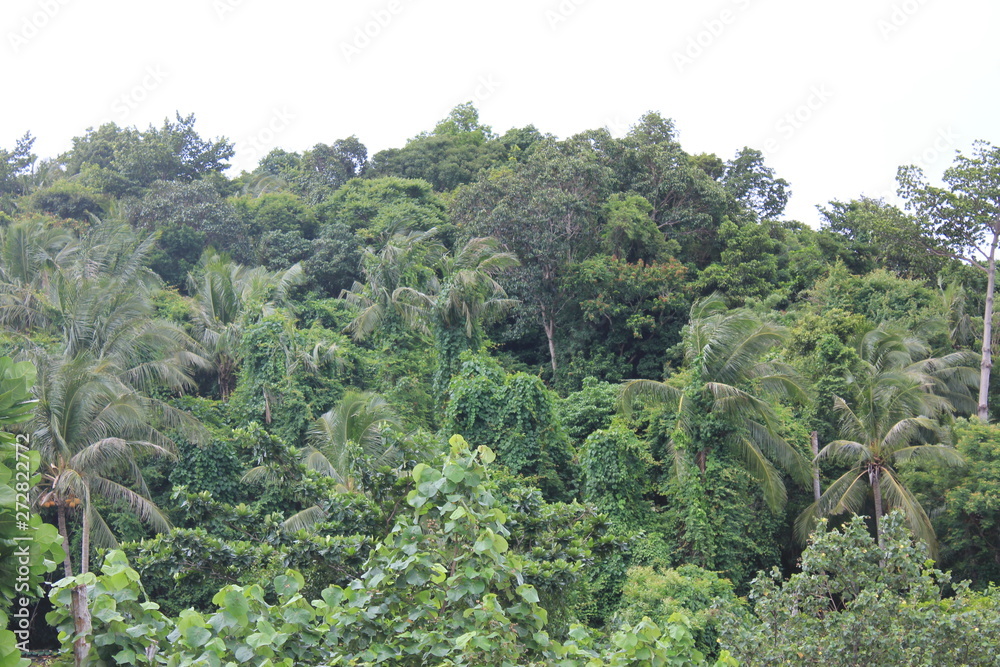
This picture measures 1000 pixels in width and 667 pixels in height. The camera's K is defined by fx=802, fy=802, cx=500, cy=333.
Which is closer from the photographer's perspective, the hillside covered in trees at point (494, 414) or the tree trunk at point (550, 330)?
the hillside covered in trees at point (494, 414)

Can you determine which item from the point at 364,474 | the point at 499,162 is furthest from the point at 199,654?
the point at 499,162

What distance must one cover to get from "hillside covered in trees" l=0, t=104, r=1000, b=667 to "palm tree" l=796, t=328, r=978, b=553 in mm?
83

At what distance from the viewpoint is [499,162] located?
104ft

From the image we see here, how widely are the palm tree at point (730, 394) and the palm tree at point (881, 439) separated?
5.51 ft

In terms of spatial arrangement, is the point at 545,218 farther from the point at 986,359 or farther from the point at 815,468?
the point at 986,359

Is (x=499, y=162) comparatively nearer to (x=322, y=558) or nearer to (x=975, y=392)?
(x=975, y=392)

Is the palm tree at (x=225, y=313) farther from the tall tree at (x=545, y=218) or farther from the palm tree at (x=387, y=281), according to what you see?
the tall tree at (x=545, y=218)

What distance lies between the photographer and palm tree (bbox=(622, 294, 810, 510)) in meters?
14.5

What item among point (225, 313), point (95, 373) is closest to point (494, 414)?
point (95, 373)

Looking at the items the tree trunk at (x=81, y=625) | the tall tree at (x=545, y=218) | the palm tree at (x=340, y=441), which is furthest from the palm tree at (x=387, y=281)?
the tree trunk at (x=81, y=625)

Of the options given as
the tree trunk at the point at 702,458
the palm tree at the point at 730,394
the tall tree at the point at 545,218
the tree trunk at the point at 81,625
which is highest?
the tall tree at the point at 545,218

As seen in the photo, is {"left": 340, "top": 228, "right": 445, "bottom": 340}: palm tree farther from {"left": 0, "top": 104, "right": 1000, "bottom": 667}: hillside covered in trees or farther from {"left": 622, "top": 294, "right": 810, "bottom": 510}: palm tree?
{"left": 622, "top": 294, "right": 810, "bottom": 510}: palm tree

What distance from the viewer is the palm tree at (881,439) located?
51.3ft

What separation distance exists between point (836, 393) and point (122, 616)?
663 inches
